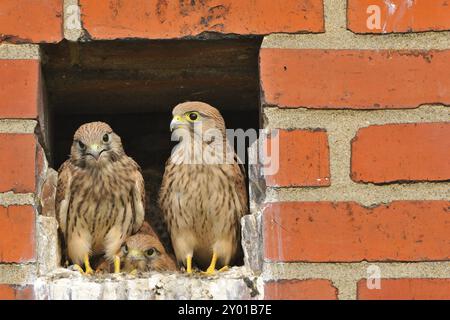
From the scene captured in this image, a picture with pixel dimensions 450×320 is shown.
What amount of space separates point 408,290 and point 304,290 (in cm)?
25

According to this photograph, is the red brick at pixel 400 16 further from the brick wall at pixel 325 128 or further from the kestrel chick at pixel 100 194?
the kestrel chick at pixel 100 194

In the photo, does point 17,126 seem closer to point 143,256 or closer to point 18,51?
point 18,51

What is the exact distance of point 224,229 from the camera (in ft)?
11.1

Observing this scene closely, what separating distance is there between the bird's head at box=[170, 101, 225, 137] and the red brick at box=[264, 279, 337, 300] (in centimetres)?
98

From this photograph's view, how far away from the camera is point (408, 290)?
8.24 ft

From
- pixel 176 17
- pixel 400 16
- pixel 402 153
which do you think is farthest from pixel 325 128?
pixel 176 17

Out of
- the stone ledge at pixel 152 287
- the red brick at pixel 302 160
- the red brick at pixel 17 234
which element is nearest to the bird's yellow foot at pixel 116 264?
the stone ledge at pixel 152 287

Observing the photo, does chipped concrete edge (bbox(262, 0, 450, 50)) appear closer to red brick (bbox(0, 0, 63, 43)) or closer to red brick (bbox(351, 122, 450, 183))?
red brick (bbox(351, 122, 450, 183))

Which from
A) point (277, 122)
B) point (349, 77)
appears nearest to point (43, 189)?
point (277, 122)

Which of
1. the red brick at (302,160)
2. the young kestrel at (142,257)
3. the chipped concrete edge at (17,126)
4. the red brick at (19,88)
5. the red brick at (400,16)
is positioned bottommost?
the young kestrel at (142,257)

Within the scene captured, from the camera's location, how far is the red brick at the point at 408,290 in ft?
8.21

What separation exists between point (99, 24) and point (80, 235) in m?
0.95
